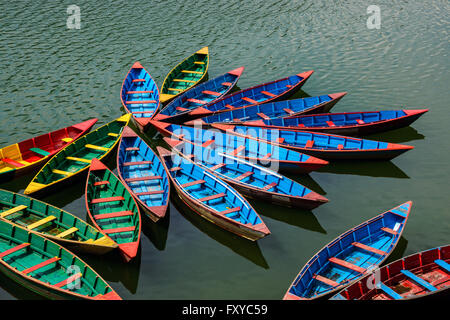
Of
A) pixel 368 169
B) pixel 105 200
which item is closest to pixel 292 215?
pixel 368 169

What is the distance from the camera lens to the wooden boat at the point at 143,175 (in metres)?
21.4

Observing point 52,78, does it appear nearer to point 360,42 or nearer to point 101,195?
point 101,195

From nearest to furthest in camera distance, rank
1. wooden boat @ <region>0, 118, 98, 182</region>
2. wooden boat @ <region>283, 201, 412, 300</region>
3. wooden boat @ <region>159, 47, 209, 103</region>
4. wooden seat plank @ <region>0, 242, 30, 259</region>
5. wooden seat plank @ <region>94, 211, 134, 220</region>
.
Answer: wooden boat @ <region>283, 201, 412, 300</region> → wooden seat plank @ <region>0, 242, 30, 259</region> → wooden seat plank @ <region>94, 211, 134, 220</region> → wooden boat @ <region>0, 118, 98, 182</region> → wooden boat @ <region>159, 47, 209, 103</region>

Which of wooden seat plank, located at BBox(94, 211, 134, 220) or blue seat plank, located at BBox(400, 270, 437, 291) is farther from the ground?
wooden seat plank, located at BBox(94, 211, 134, 220)

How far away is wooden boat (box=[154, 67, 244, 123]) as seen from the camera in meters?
28.6

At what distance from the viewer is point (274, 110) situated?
99.5ft

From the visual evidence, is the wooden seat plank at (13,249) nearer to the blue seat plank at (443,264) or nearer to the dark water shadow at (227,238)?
the dark water shadow at (227,238)

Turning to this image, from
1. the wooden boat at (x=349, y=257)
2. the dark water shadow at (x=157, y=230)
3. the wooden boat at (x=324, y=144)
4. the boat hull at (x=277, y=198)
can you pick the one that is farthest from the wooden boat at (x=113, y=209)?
the wooden boat at (x=324, y=144)

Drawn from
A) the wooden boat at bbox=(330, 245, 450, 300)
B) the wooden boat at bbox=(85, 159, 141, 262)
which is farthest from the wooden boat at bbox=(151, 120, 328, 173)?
the wooden boat at bbox=(330, 245, 450, 300)

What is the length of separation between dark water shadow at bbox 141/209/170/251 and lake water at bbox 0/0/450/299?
0.06 metres

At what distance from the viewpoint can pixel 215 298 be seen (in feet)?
59.1

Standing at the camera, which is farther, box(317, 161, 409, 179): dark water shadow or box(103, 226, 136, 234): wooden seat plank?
box(317, 161, 409, 179): dark water shadow

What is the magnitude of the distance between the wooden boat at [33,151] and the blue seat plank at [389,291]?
61.2 ft

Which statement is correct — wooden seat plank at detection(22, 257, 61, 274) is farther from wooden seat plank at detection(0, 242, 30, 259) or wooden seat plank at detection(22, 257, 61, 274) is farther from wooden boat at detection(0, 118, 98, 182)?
wooden boat at detection(0, 118, 98, 182)
